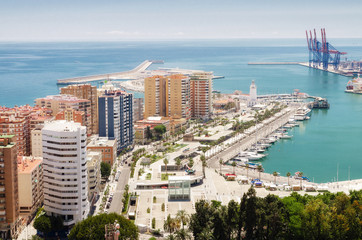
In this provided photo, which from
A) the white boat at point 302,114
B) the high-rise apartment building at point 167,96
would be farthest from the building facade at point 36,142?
the white boat at point 302,114

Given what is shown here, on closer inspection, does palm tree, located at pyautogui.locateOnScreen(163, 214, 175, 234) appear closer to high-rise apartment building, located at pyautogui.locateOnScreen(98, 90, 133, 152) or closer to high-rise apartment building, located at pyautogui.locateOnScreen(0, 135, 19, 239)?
high-rise apartment building, located at pyautogui.locateOnScreen(0, 135, 19, 239)

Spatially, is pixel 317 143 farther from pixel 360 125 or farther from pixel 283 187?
pixel 283 187

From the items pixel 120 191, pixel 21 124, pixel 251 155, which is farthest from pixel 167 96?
pixel 120 191

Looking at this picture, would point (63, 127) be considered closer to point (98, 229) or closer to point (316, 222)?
point (98, 229)

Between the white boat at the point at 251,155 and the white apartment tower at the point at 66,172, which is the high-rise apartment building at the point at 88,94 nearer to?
the white boat at the point at 251,155

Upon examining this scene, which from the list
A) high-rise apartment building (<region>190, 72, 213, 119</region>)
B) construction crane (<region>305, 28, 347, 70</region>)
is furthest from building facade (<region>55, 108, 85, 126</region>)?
construction crane (<region>305, 28, 347, 70</region>)

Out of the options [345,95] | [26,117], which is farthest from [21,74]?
[26,117]
